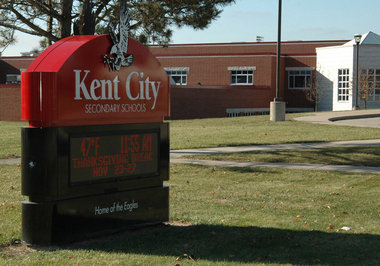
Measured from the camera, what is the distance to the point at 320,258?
6055 mm

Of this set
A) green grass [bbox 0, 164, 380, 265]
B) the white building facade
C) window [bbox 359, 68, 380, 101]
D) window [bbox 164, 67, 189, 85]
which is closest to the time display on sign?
green grass [bbox 0, 164, 380, 265]

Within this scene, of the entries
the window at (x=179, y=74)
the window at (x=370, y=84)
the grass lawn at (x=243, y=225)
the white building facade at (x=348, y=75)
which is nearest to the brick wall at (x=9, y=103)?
the window at (x=179, y=74)

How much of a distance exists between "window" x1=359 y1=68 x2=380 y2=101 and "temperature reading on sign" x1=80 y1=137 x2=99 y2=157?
4203 centimetres

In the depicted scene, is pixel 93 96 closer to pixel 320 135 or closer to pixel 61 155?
pixel 61 155

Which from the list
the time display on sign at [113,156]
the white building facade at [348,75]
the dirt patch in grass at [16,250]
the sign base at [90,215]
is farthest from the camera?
the white building facade at [348,75]

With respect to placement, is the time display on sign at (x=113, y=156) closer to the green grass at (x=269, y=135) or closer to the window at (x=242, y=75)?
the green grass at (x=269, y=135)

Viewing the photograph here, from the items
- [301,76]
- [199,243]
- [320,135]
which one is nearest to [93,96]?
[199,243]

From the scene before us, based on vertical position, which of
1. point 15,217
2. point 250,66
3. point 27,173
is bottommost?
point 15,217

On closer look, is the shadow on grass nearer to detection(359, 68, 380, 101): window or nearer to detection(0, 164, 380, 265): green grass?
detection(0, 164, 380, 265): green grass

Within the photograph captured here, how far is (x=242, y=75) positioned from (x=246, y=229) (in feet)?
149

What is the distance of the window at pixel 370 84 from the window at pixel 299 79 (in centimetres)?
583

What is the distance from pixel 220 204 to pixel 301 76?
4553 cm

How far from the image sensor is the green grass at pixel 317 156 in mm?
13579

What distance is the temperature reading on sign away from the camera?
681 cm
